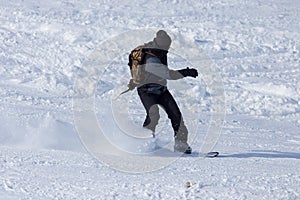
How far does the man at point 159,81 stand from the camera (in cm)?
718

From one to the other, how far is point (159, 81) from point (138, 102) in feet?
15.0

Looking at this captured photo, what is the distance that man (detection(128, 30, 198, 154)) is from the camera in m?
7.18

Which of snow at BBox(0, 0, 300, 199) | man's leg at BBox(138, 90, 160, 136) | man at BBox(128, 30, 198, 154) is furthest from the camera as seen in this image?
man's leg at BBox(138, 90, 160, 136)

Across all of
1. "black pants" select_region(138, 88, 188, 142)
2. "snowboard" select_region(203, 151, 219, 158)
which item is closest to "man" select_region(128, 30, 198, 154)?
"black pants" select_region(138, 88, 188, 142)

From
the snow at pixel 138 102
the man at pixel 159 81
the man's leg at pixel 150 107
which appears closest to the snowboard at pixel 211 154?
the snow at pixel 138 102

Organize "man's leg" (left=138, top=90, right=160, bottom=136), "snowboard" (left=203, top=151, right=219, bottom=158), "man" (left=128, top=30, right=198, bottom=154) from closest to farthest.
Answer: "man" (left=128, top=30, right=198, bottom=154) → "man's leg" (left=138, top=90, right=160, bottom=136) → "snowboard" (left=203, top=151, right=219, bottom=158)

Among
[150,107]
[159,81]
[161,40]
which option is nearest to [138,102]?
[150,107]

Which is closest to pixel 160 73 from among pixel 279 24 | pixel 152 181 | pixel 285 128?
pixel 152 181

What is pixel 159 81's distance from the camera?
744cm

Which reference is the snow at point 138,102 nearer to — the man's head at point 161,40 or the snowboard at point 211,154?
the snowboard at point 211,154

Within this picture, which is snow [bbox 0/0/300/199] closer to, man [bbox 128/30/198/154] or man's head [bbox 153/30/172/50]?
man [bbox 128/30/198/154]

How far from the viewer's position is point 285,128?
11266 mm

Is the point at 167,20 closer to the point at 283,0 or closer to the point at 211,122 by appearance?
the point at 283,0

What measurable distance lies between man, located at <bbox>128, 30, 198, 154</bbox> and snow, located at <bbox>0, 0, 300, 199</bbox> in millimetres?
307
